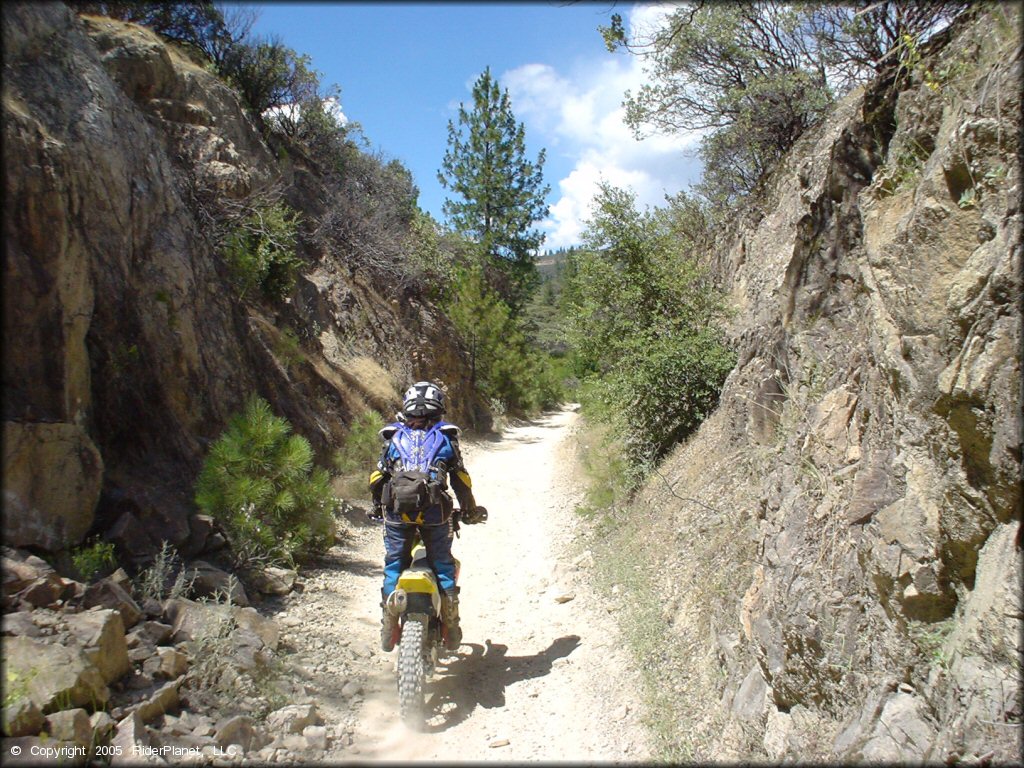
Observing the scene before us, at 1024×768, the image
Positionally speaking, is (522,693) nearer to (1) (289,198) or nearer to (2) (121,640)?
(2) (121,640)

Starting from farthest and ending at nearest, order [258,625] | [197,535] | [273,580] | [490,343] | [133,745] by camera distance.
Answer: [490,343] < [273,580] < [197,535] < [258,625] < [133,745]

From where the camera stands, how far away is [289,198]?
1584 cm

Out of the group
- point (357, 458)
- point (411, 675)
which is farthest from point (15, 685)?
point (357, 458)

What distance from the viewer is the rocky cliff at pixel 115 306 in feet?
14.8

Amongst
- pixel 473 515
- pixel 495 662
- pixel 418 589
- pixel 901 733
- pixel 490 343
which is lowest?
pixel 495 662

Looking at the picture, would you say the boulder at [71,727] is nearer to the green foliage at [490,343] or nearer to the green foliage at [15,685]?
the green foliage at [15,685]

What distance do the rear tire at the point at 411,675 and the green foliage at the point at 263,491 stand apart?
96.8 inches

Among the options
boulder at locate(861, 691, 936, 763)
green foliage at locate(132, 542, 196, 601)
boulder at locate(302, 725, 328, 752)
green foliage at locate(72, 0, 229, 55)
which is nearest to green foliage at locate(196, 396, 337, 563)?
green foliage at locate(132, 542, 196, 601)

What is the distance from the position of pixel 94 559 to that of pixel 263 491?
1885 millimetres

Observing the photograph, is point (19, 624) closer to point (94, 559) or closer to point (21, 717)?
point (21, 717)

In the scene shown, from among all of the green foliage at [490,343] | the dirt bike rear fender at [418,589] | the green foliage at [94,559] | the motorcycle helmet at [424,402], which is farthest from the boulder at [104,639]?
the green foliage at [490,343]

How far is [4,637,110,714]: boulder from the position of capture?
10.1ft

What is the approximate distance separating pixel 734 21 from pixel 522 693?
1177 centimetres

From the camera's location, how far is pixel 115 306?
626cm
